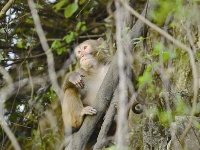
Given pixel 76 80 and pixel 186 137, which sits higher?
pixel 76 80

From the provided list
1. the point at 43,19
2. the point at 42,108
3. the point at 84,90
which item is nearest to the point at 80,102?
the point at 84,90

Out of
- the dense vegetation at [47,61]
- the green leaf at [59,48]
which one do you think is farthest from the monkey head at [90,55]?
the green leaf at [59,48]

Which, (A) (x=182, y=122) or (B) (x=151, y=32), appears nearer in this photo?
(A) (x=182, y=122)

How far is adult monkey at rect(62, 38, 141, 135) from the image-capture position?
6.61 meters

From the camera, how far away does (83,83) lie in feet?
22.4

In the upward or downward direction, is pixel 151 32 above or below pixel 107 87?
above

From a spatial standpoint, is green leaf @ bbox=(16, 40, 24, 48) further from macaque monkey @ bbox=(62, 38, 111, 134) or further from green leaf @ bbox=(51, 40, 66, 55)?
macaque monkey @ bbox=(62, 38, 111, 134)

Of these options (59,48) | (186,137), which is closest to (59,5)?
(59,48)

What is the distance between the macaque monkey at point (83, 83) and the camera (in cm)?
661

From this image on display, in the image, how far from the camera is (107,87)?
555 centimetres

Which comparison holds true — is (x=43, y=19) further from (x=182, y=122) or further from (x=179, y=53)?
(x=182, y=122)

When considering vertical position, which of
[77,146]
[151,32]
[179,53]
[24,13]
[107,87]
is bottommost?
[77,146]

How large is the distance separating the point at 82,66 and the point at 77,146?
6.57ft

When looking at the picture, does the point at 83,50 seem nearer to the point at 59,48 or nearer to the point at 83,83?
the point at 83,83
